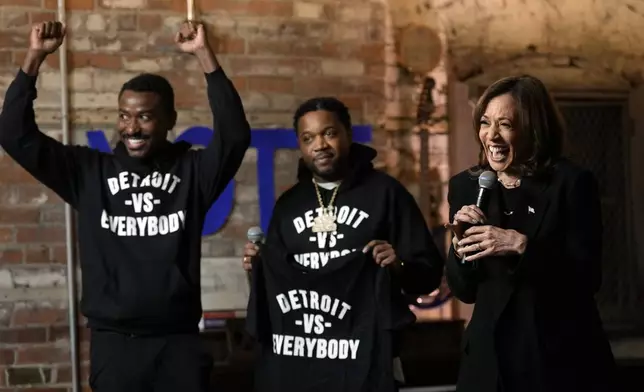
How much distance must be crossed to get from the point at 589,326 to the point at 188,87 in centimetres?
193

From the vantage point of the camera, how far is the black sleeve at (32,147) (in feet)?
6.76

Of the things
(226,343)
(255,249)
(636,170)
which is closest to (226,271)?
(226,343)

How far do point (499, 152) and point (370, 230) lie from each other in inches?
22.1

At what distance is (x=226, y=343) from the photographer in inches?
112

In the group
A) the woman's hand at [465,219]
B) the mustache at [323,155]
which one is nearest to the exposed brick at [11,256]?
the mustache at [323,155]

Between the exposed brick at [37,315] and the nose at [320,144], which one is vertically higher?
the nose at [320,144]

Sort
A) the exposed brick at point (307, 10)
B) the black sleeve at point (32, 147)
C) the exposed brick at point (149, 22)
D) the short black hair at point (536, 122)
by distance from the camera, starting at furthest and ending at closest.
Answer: the exposed brick at point (307, 10) < the exposed brick at point (149, 22) < the black sleeve at point (32, 147) < the short black hair at point (536, 122)

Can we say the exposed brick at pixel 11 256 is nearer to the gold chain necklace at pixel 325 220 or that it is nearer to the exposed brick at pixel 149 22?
the exposed brick at pixel 149 22

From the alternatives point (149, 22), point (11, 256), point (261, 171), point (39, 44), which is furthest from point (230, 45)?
point (11, 256)

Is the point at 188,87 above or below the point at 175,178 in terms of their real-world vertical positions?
above

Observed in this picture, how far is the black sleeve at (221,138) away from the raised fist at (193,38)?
0.08 meters

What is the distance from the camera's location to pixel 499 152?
1565 mm

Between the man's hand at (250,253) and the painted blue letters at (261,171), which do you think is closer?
the man's hand at (250,253)

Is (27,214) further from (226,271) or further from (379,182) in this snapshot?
(379,182)
